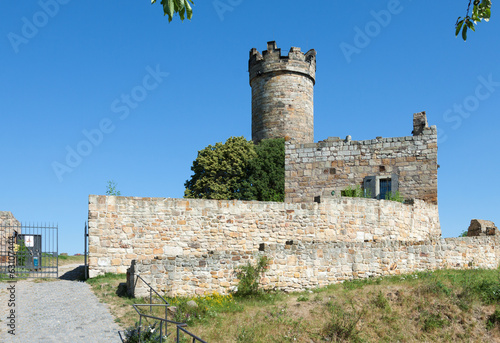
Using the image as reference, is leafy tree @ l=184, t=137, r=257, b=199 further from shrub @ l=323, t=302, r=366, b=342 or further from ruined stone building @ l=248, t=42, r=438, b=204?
shrub @ l=323, t=302, r=366, b=342

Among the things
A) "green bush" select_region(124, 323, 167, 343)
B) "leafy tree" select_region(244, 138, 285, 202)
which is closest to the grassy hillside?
"green bush" select_region(124, 323, 167, 343)

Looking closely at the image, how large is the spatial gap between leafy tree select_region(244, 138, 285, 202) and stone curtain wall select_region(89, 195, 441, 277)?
30.2 feet

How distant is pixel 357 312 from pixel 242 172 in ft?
51.5

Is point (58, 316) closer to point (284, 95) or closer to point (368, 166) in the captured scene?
point (368, 166)

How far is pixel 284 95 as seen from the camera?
29062mm

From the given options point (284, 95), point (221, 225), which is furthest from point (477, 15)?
point (284, 95)

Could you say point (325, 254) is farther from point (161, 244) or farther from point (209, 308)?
point (161, 244)

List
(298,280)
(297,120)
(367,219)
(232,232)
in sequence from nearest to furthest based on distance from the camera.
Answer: (298,280) < (232,232) < (367,219) < (297,120)

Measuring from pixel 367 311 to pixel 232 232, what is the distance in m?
5.60

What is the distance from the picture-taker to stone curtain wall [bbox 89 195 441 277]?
15.2 metres

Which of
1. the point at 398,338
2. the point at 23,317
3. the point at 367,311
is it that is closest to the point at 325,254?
the point at 367,311

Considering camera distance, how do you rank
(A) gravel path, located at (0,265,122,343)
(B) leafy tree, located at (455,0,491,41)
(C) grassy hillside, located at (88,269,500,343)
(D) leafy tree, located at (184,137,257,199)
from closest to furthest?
(B) leafy tree, located at (455,0,491,41)
(A) gravel path, located at (0,265,122,343)
(C) grassy hillside, located at (88,269,500,343)
(D) leafy tree, located at (184,137,257,199)

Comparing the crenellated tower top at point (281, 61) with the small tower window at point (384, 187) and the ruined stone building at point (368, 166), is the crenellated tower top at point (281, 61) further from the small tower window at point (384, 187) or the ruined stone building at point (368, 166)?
the small tower window at point (384, 187)

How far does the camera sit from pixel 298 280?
13.6 metres
